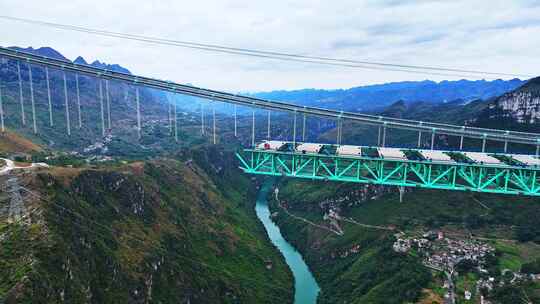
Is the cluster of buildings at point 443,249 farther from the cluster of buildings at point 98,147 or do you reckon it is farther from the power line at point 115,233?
the cluster of buildings at point 98,147

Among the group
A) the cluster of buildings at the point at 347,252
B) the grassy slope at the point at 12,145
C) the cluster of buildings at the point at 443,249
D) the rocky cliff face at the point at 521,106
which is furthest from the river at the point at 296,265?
the rocky cliff face at the point at 521,106

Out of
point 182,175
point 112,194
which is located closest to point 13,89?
point 182,175

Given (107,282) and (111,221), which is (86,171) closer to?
(111,221)

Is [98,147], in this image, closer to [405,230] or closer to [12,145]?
[12,145]

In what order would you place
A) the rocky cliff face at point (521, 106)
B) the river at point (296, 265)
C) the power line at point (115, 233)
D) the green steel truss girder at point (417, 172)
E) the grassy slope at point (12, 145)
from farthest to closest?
the rocky cliff face at point (521, 106) → the river at point (296, 265) → the grassy slope at point (12, 145) → the green steel truss girder at point (417, 172) → the power line at point (115, 233)

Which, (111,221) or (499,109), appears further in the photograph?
(499,109)

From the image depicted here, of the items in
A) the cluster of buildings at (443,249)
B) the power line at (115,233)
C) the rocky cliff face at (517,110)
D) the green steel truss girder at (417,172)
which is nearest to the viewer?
the power line at (115,233)
